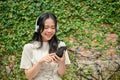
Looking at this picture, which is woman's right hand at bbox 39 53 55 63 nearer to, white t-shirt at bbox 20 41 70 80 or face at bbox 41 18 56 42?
white t-shirt at bbox 20 41 70 80

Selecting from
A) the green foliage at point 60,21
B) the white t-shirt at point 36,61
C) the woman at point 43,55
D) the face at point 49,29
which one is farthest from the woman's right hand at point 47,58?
the green foliage at point 60,21

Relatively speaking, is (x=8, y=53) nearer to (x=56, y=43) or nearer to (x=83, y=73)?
(x=83, y=73)

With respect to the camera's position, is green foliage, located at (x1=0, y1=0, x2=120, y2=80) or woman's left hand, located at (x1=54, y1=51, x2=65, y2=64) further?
green foliage, located at (x1=0, y1=0, x2=120, y2=80)

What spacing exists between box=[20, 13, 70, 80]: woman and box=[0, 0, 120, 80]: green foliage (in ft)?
8.42

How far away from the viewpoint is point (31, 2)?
19.7 feet

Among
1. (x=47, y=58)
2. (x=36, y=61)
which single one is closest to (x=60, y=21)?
(x=36, y=61)

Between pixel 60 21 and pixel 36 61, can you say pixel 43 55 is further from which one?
pixel 60 21

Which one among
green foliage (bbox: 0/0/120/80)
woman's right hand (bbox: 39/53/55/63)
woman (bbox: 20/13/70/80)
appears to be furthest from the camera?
green foliage (bbox: 0/0/120/80)

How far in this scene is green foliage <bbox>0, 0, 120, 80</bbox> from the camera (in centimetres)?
535

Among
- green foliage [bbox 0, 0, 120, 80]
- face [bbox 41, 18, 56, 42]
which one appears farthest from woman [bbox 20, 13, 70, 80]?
green foliage [bbox 0, 0, 120, 80]

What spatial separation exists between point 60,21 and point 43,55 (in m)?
3.05

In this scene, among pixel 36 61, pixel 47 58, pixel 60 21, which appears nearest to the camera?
pixel 47 58

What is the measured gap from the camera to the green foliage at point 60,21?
535 cm

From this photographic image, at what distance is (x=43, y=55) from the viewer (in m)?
2.62
